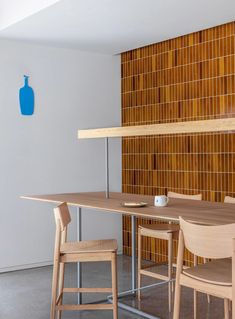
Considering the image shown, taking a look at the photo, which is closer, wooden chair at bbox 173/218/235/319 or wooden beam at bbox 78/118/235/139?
wooden chair at bbox 173/218/235/319

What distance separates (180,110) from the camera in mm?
4949

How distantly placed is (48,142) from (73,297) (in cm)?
177

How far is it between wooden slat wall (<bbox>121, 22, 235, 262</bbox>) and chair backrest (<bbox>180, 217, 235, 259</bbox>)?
2211mm

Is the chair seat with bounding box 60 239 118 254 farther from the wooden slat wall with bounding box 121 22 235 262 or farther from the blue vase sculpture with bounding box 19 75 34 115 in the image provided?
the blue vase sculpture with bounding box 19 75 34 115

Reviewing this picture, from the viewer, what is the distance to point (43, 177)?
5.13 metres

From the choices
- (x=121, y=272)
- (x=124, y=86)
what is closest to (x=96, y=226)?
(x=121, y=272)

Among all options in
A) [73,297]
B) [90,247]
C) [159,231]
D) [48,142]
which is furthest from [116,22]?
[73,297]

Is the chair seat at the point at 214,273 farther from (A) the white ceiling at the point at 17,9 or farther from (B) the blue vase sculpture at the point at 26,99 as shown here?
(B) the blue vase sculpture at the point at 26,99

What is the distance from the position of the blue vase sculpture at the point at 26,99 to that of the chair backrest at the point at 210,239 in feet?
9.71

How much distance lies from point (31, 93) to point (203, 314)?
8.88 ft

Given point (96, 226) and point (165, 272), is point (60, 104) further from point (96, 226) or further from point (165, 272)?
point (165, 272)

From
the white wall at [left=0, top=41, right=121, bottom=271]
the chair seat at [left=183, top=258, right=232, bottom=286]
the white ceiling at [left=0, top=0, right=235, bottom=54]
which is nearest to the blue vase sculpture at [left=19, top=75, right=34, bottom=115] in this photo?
the white wall at [left=0, top=41, right=121, bottom=271]

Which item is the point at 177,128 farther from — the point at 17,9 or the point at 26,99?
the point at 26,99

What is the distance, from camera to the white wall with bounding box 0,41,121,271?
16.1 feet
